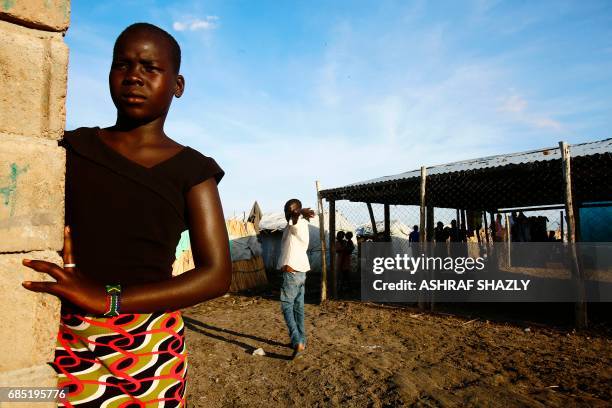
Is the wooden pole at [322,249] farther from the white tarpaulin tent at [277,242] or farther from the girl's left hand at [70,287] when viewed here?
the girl's left hand at [70,287]

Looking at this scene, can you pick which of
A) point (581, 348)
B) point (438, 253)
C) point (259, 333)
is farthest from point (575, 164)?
point (438, 253)

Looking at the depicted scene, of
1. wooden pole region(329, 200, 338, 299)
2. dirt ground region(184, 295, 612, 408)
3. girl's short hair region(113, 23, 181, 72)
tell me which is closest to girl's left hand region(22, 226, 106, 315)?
girl's short hair region(113, 23, 181, 72)

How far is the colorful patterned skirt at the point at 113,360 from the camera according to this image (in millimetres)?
1089

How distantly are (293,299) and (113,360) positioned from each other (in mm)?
4269

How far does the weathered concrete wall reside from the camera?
985 mm

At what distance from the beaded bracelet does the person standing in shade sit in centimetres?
422

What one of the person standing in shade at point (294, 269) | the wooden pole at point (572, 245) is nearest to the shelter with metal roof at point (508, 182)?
the wooden pole at point (572, 245)

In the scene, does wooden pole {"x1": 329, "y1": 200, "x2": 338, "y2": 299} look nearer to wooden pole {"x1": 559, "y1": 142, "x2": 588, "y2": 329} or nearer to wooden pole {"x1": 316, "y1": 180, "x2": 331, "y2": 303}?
wooden pole {"x1": 316, "y1": 180, "x2": 331, "y2": 303}

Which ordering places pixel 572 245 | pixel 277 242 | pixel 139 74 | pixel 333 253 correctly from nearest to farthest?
1. pixel 139 74
2. pixel 572 245
3. pixel 333 253
4. pixel 277 242

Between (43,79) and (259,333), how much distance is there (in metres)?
6.33

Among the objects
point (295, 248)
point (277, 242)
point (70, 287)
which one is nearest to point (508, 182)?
point (295, 248)

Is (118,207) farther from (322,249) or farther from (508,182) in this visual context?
(508,182)

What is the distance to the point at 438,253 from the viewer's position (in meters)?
13.8

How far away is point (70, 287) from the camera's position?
1.00 m
